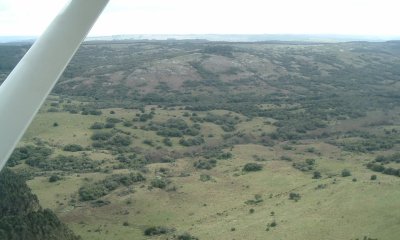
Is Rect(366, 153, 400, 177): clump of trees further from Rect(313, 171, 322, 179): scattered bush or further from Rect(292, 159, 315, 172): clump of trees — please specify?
Rect(313, 171, 322, 179): scattered bush

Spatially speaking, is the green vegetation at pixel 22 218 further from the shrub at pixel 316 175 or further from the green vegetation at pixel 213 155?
the shrub at pixel 316 175

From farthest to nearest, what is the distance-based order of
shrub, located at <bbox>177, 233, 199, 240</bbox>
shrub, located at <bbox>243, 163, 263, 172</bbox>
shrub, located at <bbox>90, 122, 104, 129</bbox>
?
1. shrub, located at <bbox>90, 122, 104, 129</bbox>
2. shrub, located at <bbox>243, 163, 263, 172</bbox>
3. shrub, located at <bbox>177, 233, 199, 240</bbox>

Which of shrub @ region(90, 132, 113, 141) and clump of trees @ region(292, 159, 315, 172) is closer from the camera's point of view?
clump of trees @ region(292, 159, 315, 172)

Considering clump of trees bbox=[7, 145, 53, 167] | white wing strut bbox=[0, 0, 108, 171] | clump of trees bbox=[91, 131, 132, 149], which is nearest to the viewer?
white wing strut bbox=[0, 0, 108, 171]

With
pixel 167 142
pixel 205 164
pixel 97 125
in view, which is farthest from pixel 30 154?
pixel 205 164

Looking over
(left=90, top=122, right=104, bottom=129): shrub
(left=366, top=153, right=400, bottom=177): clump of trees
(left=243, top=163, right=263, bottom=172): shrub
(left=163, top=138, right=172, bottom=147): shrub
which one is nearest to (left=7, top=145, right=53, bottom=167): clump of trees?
(left=90, top=122, right=104, bottom=129): shrub

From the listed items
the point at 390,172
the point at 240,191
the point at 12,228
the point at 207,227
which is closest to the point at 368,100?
the point at 390,172

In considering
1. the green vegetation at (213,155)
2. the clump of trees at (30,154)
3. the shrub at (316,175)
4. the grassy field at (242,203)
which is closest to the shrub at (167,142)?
the green vegetation at (213,155)

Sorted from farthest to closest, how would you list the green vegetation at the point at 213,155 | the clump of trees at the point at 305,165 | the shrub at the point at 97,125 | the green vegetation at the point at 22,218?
the shrub at the point at 97,125
the clump of trees at the point at 305,165
the green vegetation at the point at 213,155
the green vegetation at the point at 22,218

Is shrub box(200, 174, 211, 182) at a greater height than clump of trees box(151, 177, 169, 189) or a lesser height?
lesser
